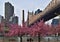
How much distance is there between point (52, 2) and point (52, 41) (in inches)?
215

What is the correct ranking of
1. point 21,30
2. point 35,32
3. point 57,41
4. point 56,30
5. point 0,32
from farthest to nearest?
1. point 0,32
2. point 56,30
3. point 57,41
4. point 21,30
5. point 35,32

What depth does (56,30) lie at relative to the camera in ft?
128

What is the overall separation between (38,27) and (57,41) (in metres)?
5.00

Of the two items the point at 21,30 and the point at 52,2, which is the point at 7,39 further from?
the point at 52,2

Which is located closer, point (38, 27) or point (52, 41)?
point (38, 27)

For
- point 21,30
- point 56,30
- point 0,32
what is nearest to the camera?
point 21,30

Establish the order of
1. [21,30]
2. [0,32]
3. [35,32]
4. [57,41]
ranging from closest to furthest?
[35,32], [21,30], [57,41], [0,32]

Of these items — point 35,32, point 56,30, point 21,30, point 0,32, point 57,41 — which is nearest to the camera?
point 35,32

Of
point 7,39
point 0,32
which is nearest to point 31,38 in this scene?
point 7,39

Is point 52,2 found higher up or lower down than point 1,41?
higher up

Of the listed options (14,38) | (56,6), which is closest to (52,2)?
(56,6)

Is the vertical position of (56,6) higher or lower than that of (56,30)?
higher

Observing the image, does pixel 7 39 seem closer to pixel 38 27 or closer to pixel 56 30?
pixel 38 27

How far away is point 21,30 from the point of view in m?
31.3
